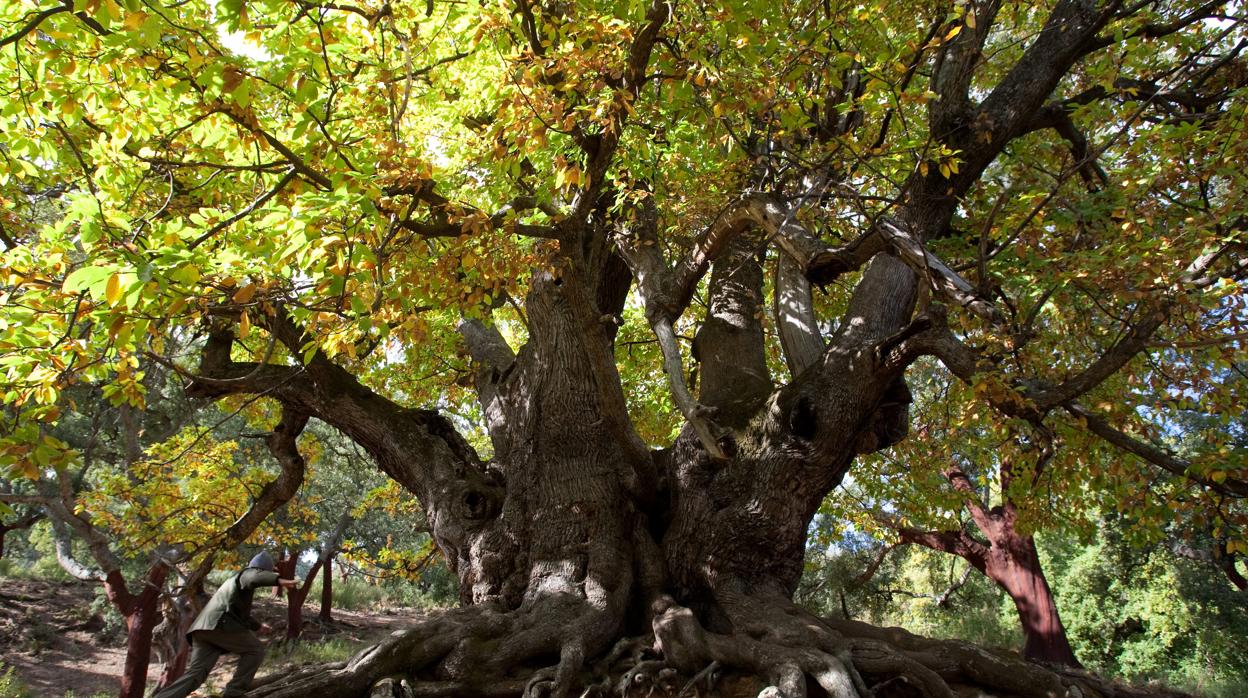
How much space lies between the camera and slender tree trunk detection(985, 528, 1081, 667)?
12.0m

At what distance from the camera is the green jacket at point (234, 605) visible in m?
5.59

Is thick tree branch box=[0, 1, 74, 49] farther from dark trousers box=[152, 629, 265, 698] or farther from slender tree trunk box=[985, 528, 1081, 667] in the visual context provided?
slender tree trunk box=[985, 528, 1081, 667]

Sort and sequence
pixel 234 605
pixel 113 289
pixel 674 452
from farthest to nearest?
pixel 674 452
pixel 234 605
pixel 113 289

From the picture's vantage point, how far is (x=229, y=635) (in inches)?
218

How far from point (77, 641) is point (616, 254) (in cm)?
1654

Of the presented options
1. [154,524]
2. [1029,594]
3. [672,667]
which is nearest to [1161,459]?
[672,667]

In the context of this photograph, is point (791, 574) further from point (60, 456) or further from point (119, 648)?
point (119, 648)

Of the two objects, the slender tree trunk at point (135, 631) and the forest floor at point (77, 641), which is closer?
the slender tree trunk at point (135, 631)

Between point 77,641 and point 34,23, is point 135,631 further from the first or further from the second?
point 34,23

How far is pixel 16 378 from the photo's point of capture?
3.25m

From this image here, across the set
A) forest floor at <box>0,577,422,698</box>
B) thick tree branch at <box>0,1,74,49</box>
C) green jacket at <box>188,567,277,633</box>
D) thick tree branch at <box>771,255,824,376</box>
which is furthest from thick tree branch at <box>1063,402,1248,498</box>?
forest floor at <box>0,577,422,698</box>

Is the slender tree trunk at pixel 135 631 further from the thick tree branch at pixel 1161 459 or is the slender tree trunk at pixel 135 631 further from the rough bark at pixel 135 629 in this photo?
the thick tree branch at pixel 1161 459

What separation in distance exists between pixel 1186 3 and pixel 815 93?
4.06 m

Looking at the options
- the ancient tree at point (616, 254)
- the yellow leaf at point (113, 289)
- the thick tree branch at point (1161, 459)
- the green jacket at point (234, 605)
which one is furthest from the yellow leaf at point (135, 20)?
the thick tree branch at point (1161, 459)
